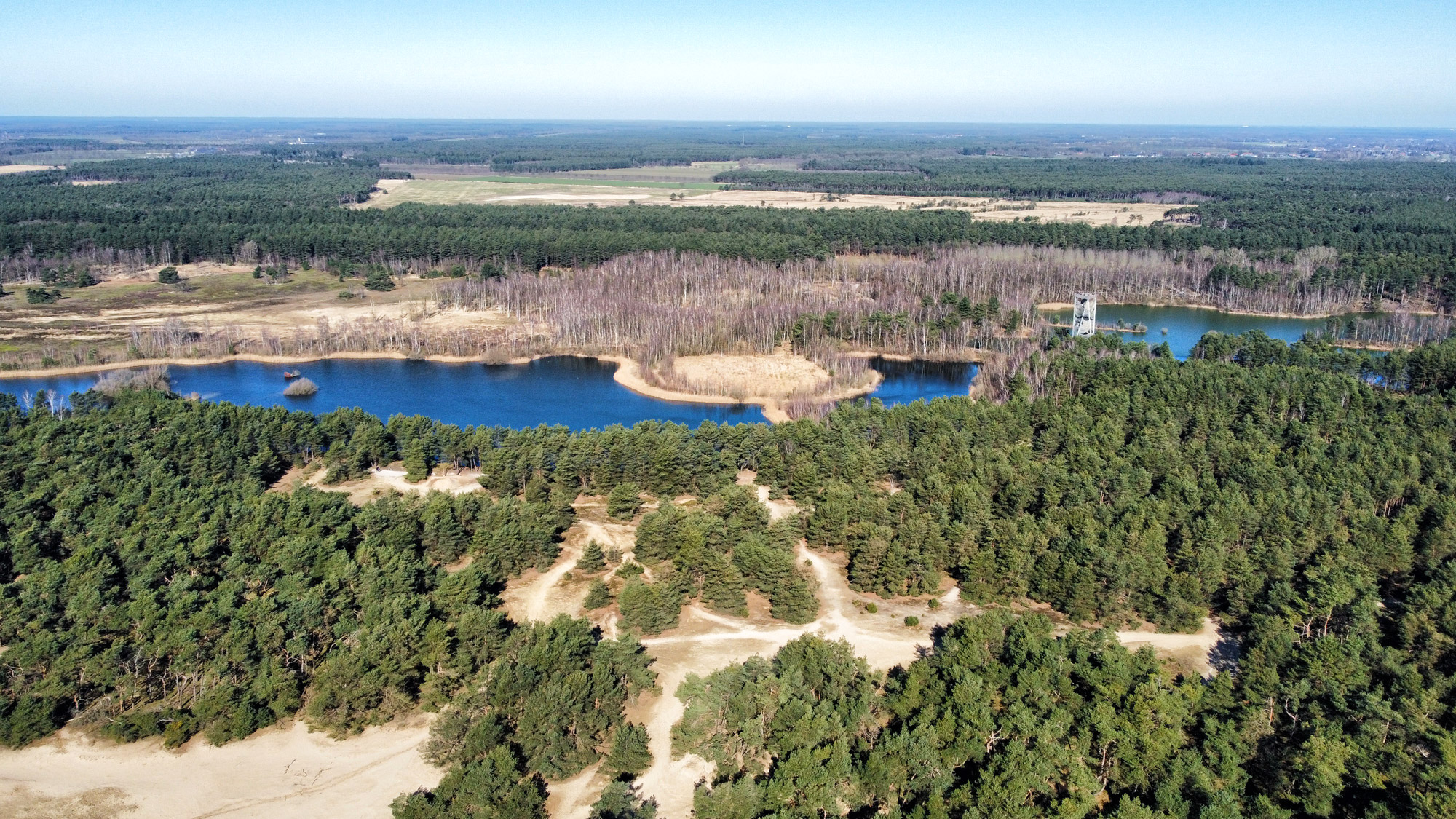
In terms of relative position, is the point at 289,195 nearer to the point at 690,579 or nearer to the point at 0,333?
the point at 0,333

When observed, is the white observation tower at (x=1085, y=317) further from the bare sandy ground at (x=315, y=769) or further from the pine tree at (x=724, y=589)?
the pine tree at (x=724, y=589)

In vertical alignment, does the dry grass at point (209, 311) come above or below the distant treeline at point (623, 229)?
below

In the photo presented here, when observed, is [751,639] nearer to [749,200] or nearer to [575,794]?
[575,794]

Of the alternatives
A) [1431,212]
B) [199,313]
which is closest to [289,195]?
[199,313]

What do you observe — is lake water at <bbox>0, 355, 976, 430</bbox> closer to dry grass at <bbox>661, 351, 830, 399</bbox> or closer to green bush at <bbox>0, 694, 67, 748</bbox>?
dry grass at <bbox>661, 351, 830, 399</bbox>

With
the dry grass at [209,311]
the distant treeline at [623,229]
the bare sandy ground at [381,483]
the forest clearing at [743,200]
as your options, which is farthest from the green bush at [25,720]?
the forest clearing at [743,200]
